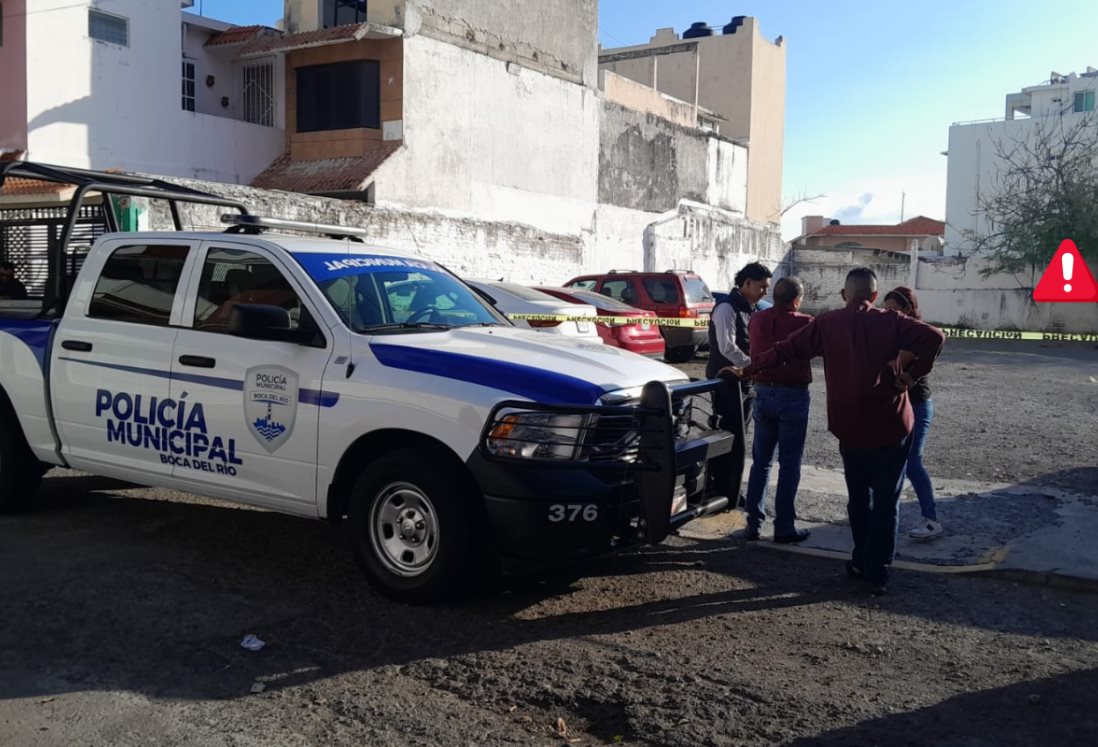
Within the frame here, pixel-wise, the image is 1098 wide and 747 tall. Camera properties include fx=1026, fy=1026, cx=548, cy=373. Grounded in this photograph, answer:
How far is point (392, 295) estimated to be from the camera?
619 centimetres

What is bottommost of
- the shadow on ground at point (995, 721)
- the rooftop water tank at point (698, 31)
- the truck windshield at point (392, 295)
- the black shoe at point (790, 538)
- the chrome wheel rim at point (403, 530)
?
the shadow on ground at point (995, 721)

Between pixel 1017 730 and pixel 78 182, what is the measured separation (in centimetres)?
676

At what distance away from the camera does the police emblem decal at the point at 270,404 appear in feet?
18.6

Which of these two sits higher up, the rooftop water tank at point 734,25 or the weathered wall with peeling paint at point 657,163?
the rooftop water tank at point 734,25

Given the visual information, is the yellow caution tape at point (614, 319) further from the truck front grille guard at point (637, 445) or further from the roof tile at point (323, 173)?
the roof tile at point (323, 173)

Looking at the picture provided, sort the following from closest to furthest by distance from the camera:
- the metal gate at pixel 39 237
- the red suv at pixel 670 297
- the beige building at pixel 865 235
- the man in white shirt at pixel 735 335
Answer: the man in white shirt at pixel 735 335 → the metal gate at pixel 39 237 → the red suv at pixel 670 297 → the beige building at pixel 865 235

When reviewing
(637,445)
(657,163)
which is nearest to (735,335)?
(637,445)

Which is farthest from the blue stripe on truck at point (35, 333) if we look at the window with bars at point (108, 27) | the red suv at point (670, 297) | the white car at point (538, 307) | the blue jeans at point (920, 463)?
the window with bars at point (108, 27)

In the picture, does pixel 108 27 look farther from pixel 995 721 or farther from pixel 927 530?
pixel 995 721

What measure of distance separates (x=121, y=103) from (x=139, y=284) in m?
17.5

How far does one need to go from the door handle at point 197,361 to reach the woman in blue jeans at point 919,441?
4367 mm

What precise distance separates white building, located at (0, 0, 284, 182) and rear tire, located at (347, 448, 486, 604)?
1805cm

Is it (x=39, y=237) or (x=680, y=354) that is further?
(x=680, y=354)

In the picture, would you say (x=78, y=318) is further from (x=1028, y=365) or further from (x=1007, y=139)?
(x=1007, y=139)
